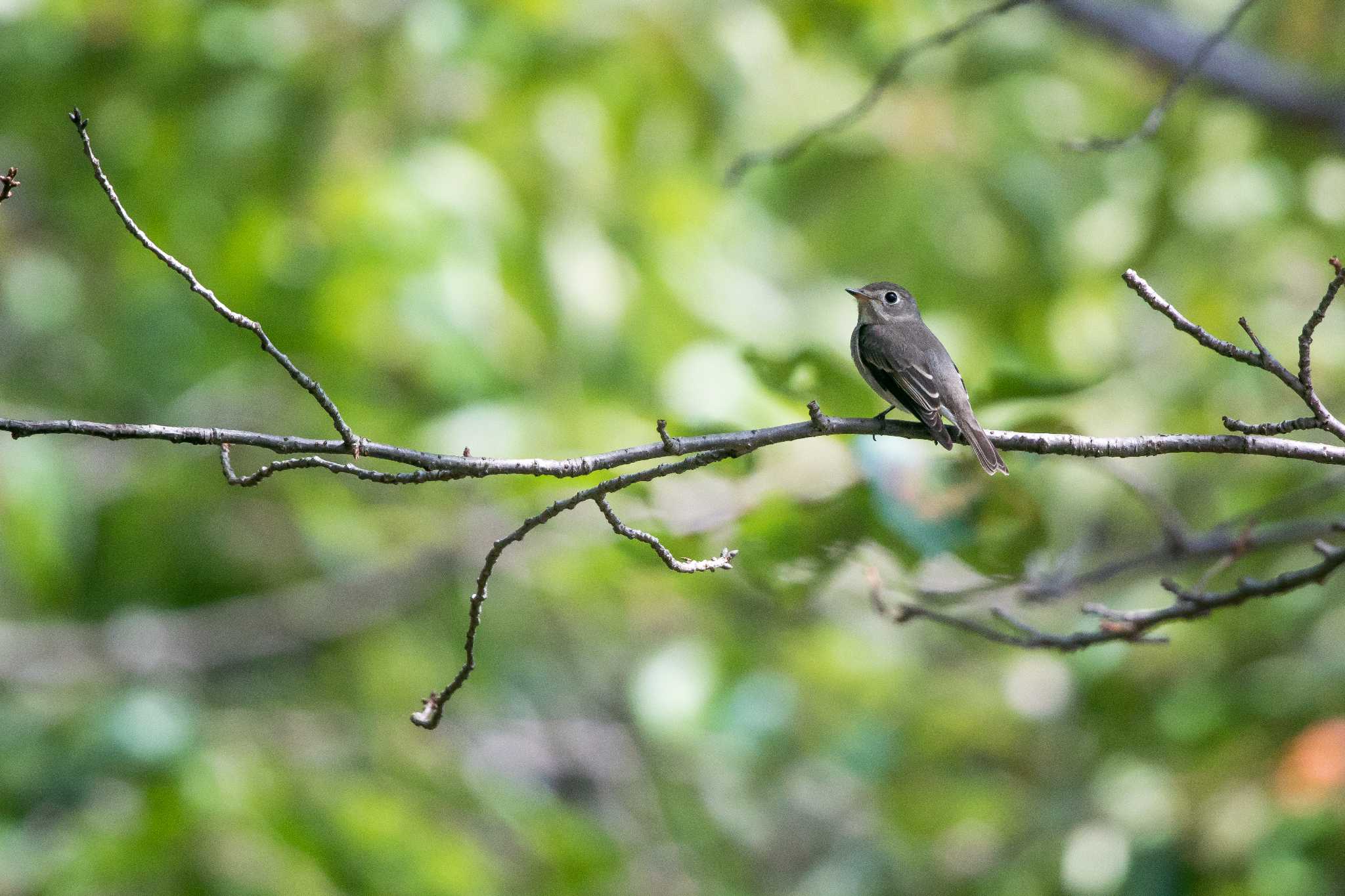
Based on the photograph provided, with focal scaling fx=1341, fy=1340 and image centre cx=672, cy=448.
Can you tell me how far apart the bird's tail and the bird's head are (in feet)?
4.04

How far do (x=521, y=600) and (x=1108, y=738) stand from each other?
4844 mm

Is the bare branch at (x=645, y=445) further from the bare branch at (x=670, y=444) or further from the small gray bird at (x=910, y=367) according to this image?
the small gray bird at (x=910, y=367)

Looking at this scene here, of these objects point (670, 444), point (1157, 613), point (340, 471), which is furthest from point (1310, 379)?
point (340, 471)

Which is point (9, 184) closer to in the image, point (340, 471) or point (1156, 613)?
point (340, 471)

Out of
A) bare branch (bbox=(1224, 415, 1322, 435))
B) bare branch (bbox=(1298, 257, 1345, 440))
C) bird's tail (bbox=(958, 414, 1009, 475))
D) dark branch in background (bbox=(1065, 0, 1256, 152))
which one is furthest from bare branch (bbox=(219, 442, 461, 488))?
dark branch in background (bbox=(1065, 0, 1256, 152))

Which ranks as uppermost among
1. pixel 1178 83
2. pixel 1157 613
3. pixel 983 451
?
pixel 1178 83

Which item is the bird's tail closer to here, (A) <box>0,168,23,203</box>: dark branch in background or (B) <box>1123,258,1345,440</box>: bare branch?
(B) <box>1123,258,1345,440</box>: bare branch

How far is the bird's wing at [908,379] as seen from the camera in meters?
3.82

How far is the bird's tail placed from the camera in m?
3.67

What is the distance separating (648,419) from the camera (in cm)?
430

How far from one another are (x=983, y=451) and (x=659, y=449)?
1515 mm

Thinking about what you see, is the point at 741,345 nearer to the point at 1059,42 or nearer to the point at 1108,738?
the point at 1108,738

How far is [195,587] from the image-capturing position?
30.7ft

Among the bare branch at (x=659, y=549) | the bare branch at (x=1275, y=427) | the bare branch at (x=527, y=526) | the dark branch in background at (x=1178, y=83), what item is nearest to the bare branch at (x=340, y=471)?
the bare branch at (x=527, y=526)
